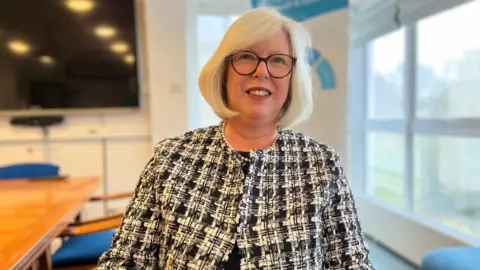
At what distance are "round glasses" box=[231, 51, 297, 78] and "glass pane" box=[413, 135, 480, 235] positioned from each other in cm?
187

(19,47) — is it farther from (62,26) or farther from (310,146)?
(310,146)

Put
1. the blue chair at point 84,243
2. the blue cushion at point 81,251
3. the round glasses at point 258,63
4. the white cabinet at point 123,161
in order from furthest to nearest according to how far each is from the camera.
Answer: the white cabinet at point 123,161, the blue cushion at point 81,251, the blue chair at point 84,243, the round glasses at point 258,63

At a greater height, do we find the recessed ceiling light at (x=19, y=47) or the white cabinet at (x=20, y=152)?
the recessed ceiling light at (x=19, y=47)

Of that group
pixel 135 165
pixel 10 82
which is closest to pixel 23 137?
pixel 10 82

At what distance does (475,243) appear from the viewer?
7.90ft

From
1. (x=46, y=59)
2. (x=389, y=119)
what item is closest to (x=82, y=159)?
(x=46, y=59)

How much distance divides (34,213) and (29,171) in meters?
1.09

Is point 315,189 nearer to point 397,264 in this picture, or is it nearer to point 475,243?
point 475,243

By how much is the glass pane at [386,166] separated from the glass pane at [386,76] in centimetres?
21

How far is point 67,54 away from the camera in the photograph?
10.0 feet

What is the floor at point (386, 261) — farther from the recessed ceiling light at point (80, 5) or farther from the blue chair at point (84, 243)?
the recessed ceiling light at point (80, 5)

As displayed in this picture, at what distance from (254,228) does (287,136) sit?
0.30m

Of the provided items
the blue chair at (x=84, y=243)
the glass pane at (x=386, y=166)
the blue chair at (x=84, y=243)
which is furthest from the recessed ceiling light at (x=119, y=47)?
the glass pane at (x=386, y=166)

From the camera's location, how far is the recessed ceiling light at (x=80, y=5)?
118 inches
